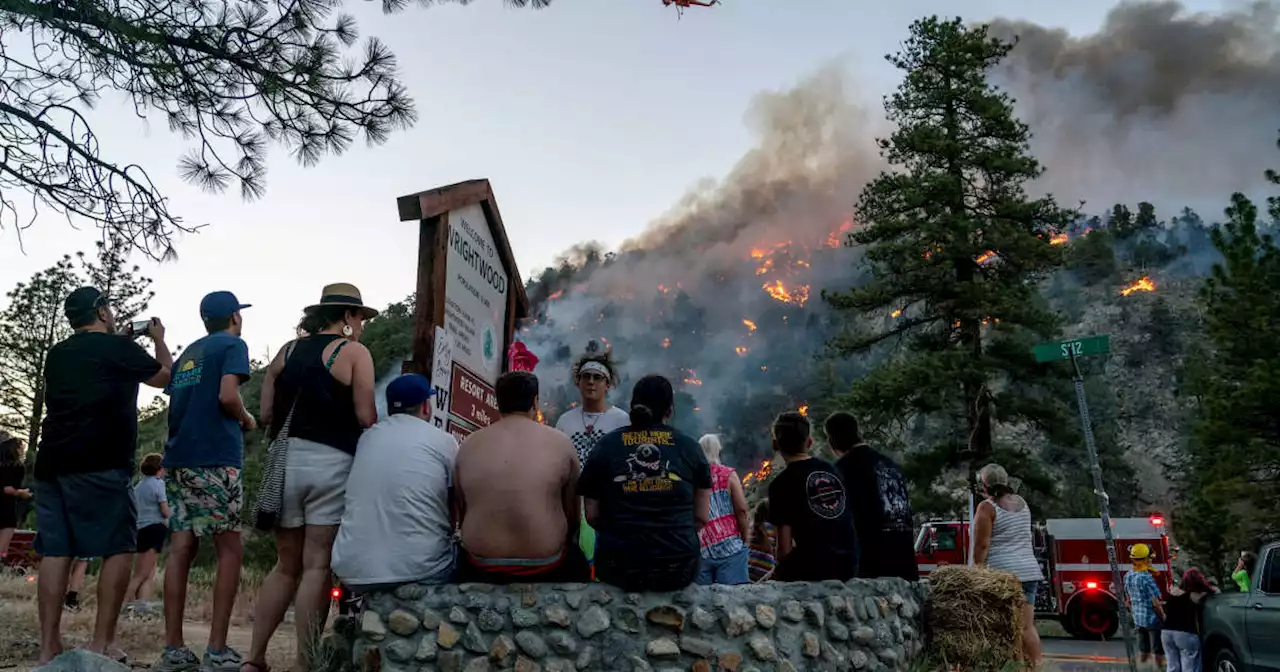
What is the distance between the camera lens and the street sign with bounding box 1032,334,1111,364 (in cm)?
659

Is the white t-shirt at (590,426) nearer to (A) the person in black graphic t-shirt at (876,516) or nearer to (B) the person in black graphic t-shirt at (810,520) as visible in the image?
(B) the person in black graphic t-shirt at (810,520)

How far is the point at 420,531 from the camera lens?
3943mm

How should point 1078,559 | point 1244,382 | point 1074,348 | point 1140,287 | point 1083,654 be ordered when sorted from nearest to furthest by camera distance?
point 1074,348 → point 1083,654 → point 1078,559 → point 1244,382 → point 1140,287

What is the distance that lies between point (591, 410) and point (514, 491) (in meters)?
1.73

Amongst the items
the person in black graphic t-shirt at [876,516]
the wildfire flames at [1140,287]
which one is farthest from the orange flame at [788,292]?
the person in black graphic t-shirt at [876,516]

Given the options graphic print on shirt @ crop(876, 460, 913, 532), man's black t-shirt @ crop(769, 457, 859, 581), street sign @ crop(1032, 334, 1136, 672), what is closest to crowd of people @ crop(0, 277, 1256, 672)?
man's black t-shirt @ crop(769, 457, 859, 581)

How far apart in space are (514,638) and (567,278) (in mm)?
85599

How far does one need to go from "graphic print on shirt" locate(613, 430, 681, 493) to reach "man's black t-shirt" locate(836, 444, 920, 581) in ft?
5.81

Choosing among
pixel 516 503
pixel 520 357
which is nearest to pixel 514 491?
pixel 516 503

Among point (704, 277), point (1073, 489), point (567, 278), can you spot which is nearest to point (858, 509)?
point (1073, 489)

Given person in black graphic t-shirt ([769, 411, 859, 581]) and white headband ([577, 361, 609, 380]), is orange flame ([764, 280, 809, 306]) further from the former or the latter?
person in black graphic t-shirt ([769, 411, 859, 581])

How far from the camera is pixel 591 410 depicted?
5.62 metres

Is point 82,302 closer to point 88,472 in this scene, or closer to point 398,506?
point 88,472

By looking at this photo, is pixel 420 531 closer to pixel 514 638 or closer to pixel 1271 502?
pixel 514 638
